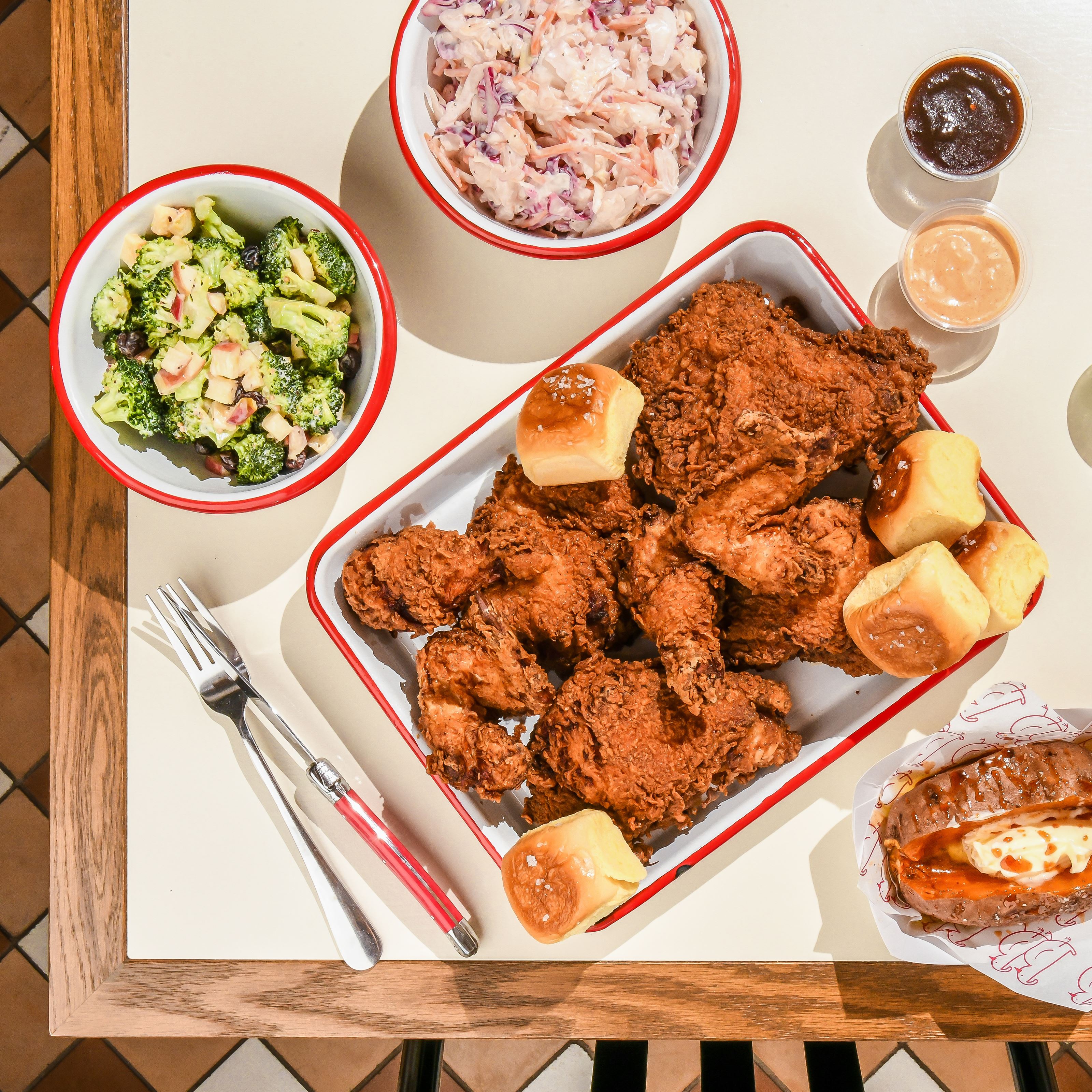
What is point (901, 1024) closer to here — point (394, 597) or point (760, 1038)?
point (760, 1038)

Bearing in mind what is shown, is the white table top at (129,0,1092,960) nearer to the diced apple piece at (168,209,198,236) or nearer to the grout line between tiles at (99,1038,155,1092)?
the diced apple piece at (168,209,198,236)

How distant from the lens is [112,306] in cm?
200

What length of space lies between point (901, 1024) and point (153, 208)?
8.38 feet

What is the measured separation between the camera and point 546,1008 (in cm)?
236

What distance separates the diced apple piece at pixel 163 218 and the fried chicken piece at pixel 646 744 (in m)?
1.32

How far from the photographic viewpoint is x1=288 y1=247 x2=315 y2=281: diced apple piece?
2023mm

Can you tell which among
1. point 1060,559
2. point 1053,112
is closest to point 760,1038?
point 1060,559

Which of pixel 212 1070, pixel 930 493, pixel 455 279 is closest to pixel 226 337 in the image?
pixel 455 279

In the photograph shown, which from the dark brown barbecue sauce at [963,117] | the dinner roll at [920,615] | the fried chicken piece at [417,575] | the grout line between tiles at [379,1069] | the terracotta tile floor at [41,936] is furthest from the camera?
the grout line between tiles at [379,1069]

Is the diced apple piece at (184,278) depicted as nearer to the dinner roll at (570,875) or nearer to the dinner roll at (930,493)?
the dinner roll at (570,875)

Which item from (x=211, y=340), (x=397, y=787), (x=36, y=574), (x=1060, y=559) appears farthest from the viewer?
(x=36, y=574)

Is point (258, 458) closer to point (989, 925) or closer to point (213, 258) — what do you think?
point (213, 258)

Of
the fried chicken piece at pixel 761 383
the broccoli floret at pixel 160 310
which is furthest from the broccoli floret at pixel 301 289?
the fried chicken piece at pixel 761 383

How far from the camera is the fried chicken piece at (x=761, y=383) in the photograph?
1.97m
